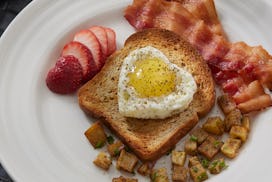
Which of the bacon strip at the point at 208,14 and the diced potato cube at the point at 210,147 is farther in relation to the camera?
the bacon strip at the point at 208,14

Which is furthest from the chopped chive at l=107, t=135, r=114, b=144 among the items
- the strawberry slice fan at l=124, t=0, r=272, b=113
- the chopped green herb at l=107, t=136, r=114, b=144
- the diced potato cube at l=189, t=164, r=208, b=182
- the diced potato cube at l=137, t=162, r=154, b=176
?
the strawberry slice fan at l=124, t=0, r=272, b=113

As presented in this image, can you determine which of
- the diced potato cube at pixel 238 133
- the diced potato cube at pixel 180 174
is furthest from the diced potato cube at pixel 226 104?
the diced potato cube at pixel 180 174

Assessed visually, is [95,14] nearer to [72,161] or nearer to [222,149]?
[72,161]

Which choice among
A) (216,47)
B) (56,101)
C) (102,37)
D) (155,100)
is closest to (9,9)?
(102,37)

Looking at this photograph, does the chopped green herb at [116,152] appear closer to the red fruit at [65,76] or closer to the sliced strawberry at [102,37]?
the red fruit at [65,76]

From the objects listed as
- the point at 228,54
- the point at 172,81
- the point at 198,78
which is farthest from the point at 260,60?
the point at 172,81

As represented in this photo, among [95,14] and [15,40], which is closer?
[15,40]
